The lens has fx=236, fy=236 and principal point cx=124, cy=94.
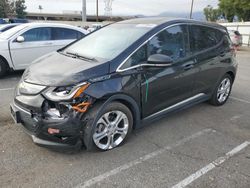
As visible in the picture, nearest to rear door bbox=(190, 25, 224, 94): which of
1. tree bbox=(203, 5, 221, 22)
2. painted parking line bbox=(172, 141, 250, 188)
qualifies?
painted parking line bbox=(172, 141, 250, 188)

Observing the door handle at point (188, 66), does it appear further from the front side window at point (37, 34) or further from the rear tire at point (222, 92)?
the front side window at point (37, 34)

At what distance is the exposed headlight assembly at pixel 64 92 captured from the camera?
2.68 m

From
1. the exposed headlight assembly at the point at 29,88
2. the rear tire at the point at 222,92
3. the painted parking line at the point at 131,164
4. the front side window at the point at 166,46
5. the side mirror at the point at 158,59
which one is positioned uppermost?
the front side window at the point at 166,46

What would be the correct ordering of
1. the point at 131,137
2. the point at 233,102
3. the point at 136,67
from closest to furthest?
the point at 136,67, the point at 131,137, the point at 233,102

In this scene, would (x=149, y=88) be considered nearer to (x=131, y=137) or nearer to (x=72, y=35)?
(x=131, y=137)

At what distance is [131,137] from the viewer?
11.7ft

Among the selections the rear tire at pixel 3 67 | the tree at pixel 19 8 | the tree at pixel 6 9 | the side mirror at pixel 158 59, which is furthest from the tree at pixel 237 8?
the tree at pixel 19 8

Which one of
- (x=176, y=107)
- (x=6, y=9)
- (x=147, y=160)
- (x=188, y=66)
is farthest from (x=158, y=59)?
(x=6, y=9)

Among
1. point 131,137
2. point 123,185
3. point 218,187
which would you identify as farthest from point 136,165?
point 218,187

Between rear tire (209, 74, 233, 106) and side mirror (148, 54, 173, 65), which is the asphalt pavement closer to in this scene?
rear tire (209, 74, 233, 106)

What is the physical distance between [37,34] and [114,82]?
4.84 metres

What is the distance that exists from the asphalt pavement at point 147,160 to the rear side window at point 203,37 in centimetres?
136

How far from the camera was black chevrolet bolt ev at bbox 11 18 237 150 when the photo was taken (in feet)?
8.95

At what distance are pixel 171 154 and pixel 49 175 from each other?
1.57 meters
